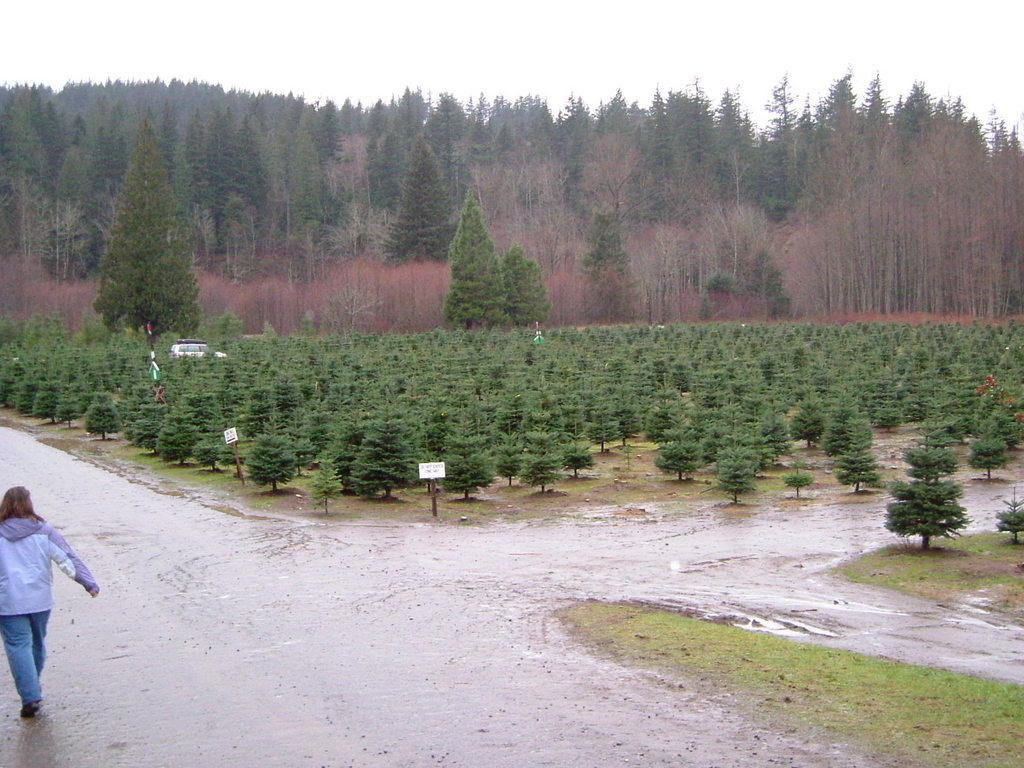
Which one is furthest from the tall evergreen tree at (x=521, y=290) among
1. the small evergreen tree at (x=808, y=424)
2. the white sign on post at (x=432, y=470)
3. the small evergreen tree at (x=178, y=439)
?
the white sign on post at (x=432, y=470)

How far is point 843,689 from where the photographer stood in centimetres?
901

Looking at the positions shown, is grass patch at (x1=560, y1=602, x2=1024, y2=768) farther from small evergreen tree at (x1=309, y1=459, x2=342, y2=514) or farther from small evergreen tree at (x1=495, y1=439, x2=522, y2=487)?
small evergreen tree at (x1=495, y1=439, x2=522, y2=487)

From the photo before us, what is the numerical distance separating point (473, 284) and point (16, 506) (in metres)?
61.6

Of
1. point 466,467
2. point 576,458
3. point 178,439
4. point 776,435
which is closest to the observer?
point 466,467

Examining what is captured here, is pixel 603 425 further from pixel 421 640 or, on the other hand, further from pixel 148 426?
pixel 421 640

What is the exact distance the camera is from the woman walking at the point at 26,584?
26.4 ft

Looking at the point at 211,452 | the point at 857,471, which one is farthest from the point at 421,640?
the point at 211,452

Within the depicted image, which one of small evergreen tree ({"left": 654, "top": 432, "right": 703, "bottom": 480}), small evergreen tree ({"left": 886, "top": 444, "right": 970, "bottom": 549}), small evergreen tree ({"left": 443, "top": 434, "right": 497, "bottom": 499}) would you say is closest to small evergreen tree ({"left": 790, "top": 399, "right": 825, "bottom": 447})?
small evergreen tree ({"left": 654, "top": 432, "right": 703, "bottom": 480})

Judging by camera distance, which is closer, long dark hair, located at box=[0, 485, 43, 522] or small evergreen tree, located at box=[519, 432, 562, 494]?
long dark hair, located at box=[0, 485, 43, 522]

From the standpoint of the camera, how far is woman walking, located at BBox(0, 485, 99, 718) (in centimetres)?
804

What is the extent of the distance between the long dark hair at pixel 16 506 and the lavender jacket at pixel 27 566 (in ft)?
0.13

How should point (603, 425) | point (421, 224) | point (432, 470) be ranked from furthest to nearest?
point (421, 224), point (603, 425), point (432, 470)

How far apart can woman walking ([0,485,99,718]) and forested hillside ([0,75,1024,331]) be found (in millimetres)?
63178

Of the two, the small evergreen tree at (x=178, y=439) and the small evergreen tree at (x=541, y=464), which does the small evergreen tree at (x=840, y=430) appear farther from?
the small evergreen tree at (x=178, y=439)
